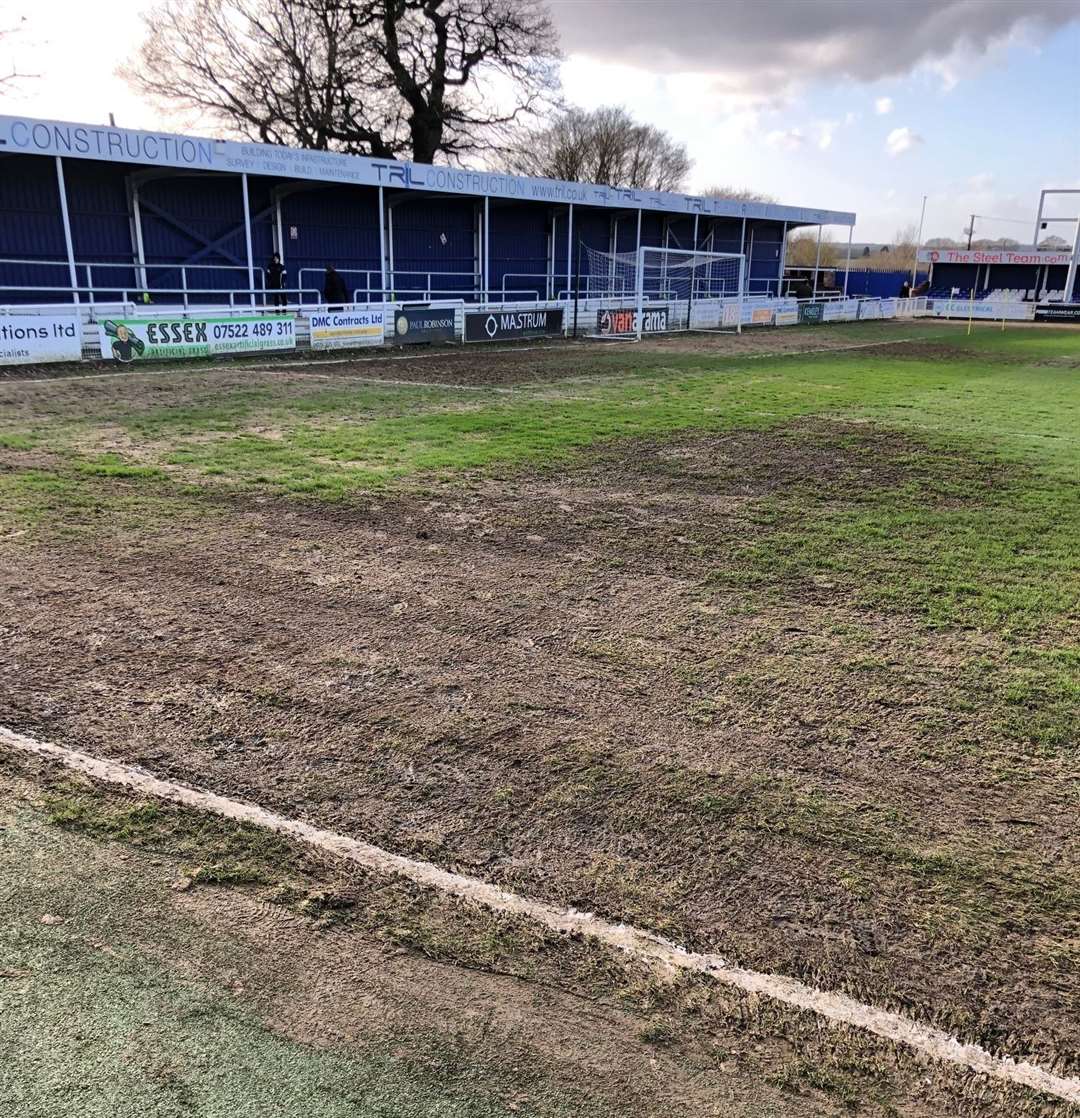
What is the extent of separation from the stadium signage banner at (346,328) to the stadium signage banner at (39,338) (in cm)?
544

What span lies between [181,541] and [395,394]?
8666 mm

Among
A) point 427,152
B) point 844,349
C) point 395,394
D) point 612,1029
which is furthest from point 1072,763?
point 427,152

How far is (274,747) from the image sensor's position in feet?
12.7

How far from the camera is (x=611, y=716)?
4215mm

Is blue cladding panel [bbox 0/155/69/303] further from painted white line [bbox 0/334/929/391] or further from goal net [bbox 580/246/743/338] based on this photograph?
goal net [bbox 580/246/743/338]

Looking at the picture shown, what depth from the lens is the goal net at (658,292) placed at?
29.6 meters

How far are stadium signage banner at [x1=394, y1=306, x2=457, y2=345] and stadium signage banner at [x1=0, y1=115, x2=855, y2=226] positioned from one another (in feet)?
15.5

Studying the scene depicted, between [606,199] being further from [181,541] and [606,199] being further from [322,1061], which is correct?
[322,1061]

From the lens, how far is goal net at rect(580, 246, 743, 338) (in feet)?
97.0

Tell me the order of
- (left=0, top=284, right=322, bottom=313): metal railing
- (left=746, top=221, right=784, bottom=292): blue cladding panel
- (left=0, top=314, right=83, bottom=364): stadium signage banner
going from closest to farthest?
1. (left=0, top=314, right=83, bottom=364): stadium signage banner
2. (left=0, top=284, right=322, bottom=313): metal railing
3. (left=746, top=221, right=784, bottom=292): blue cladding panel

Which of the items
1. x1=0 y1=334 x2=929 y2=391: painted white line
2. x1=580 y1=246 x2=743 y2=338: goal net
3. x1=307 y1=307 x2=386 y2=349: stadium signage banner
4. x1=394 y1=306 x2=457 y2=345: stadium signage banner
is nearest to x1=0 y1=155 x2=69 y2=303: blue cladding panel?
x1=307 y1=307 x2=386 y2=349: stadium signage banner

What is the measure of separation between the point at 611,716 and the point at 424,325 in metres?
21.3

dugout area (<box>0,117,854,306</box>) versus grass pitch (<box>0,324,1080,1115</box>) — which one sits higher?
dugout area (<box>0,117,854,306</box>)

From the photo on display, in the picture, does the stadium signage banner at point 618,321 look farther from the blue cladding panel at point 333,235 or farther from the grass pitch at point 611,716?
the grass pitch at point 611,716
